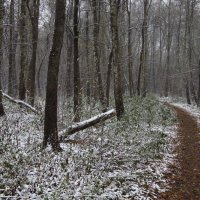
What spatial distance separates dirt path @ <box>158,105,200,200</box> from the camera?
22.5ft

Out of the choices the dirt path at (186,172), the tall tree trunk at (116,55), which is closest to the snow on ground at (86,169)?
the dirt path at (186,172)

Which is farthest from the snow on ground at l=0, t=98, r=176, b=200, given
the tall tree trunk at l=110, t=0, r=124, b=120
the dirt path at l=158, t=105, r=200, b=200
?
the tall tree trunk at l=110, t=0, r=124, b=120

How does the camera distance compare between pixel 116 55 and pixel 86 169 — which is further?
pixel 116 55

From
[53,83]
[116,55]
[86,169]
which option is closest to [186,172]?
[86,169]

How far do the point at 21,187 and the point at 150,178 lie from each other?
314 centimetres

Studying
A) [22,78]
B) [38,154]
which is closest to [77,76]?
[22,78]

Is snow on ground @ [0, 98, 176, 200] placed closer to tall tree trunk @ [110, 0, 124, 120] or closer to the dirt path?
the dirt path

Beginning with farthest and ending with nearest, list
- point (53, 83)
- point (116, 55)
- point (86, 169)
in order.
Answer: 1. point (116, 55)
2. point (53, 83)
3. point (86, 169)

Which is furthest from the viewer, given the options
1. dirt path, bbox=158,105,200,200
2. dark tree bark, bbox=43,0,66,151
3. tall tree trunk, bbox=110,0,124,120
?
tall tree trunk, bbox=110,0,124,120

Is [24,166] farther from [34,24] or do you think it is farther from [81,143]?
[34,24]

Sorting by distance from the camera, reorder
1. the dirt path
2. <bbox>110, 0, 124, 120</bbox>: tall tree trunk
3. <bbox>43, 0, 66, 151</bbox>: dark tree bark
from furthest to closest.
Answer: <bbox>110, 0, 124, 120</bbox>: tall tree trunk → <bbox>43, 0, 66, 151</bbox>: dark tree bark → the dirt path

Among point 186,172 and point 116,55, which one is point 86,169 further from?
point 116,55

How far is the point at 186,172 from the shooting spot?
27.6 feet

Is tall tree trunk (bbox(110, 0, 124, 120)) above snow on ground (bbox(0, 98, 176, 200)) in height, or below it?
above
